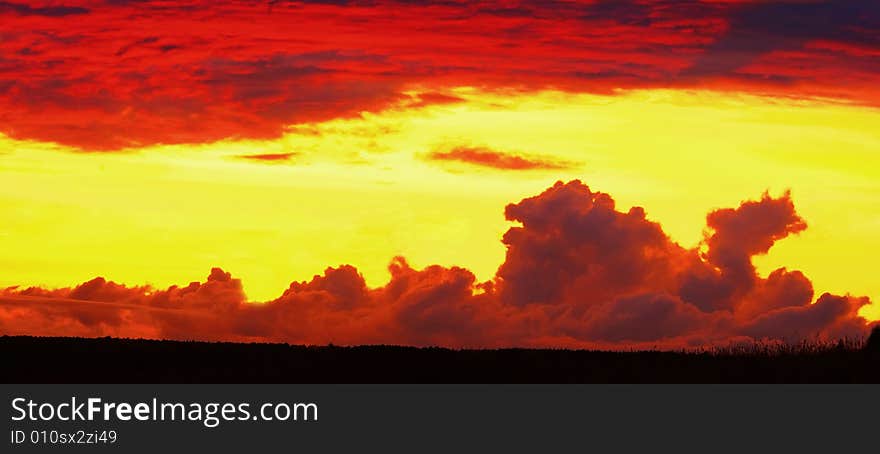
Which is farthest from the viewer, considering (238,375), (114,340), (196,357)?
(114,340)

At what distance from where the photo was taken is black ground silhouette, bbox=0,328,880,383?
104ft

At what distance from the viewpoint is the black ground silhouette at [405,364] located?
31.8 meters

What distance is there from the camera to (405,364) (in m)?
33.7

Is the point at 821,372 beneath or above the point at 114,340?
above

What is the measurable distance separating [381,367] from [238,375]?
11.3ft
